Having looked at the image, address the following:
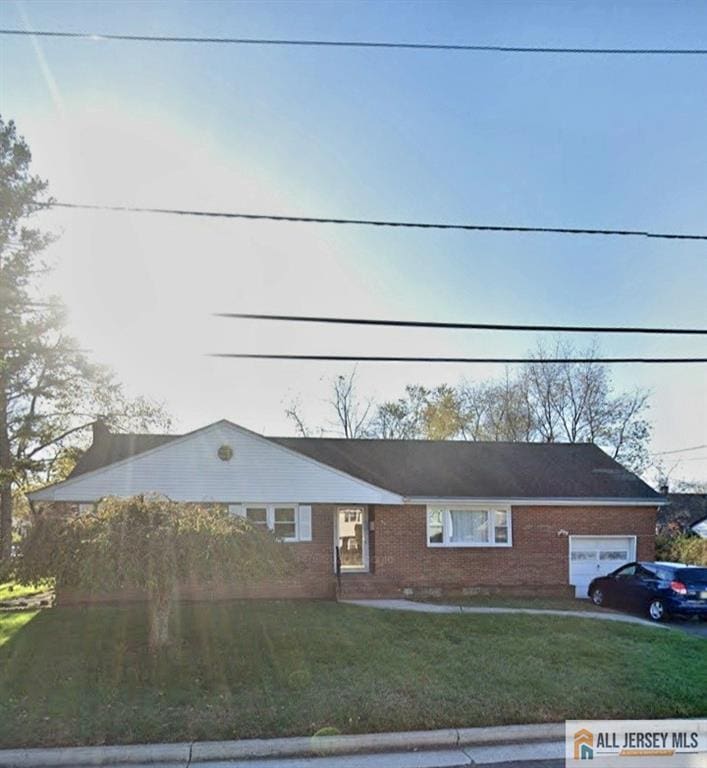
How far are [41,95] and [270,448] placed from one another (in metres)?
9.84

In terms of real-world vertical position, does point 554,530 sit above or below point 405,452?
below

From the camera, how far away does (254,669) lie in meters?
7.62

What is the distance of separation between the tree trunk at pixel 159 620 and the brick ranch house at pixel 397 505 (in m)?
6.60

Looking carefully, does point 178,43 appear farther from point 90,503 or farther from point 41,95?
point 90,503

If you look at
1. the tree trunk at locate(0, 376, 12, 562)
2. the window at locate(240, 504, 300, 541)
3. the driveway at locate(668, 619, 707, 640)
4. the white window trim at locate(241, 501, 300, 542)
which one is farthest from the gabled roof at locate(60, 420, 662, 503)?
the tree trunk at locate(0, 376, 12, 562)

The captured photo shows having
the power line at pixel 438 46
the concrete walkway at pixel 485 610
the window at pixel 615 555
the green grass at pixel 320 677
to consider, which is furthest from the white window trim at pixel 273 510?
the power line at pixel 438 46

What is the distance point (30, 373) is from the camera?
24578mm

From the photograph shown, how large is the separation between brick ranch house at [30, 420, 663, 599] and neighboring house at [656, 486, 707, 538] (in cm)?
1560

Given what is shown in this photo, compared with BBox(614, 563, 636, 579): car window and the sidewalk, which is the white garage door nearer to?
BBox(614, 563, 636, 579): car window

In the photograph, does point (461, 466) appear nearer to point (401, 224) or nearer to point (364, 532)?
point (364, 532)

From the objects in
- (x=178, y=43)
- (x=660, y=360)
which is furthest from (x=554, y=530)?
(x=178, y=43)

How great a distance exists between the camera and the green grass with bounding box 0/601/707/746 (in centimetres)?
590

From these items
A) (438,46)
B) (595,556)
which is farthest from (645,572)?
(438,46)

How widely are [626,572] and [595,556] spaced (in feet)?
6.93
